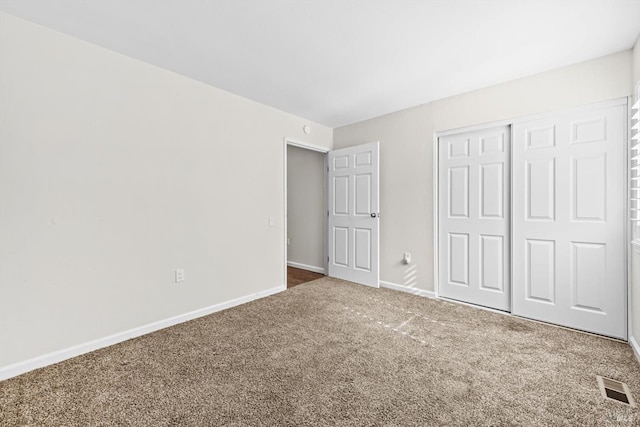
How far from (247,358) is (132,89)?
96.1 inches

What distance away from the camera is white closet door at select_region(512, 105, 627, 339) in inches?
93.3

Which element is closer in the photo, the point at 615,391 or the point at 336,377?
the point at 615,391

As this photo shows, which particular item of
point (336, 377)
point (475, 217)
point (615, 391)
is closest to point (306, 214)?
point (475, 217)

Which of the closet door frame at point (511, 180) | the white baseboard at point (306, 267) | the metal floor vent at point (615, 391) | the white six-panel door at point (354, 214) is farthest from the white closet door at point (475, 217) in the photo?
the white baseboard at point (306, 267)

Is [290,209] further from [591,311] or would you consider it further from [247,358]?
[591,311]

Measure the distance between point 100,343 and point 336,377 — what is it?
75.5 inches

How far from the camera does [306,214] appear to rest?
16.4 feet

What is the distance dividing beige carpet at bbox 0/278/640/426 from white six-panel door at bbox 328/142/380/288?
4.15 feet

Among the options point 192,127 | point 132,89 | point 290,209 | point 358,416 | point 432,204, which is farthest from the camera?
point 290,209

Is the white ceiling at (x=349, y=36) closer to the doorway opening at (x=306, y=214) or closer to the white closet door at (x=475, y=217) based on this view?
the white closet door at (x=475, y=217)

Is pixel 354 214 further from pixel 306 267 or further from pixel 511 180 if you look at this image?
pixel 511 180

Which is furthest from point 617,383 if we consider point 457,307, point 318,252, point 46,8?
point 46,8

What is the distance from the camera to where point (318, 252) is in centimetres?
483

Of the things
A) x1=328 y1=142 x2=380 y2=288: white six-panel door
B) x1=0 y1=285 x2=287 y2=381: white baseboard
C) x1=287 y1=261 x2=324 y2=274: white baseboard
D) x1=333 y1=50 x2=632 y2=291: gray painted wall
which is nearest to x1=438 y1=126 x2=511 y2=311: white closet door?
x1=333 y1=50 x2=632 y2=291: gray painted wall
